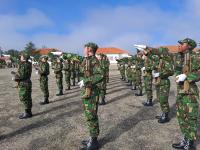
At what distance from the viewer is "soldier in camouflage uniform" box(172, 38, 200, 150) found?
682 cm

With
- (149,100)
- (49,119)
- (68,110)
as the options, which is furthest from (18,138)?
(149,100)

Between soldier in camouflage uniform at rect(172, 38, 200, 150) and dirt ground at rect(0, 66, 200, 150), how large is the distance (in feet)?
2.38

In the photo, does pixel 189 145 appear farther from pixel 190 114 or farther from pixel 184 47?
pixel 184 47

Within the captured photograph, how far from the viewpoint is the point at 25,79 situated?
1024cm

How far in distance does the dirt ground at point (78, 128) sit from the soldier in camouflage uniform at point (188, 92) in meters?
0.73

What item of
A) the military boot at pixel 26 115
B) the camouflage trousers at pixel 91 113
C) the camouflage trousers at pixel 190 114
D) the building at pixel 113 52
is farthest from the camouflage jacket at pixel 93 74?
the building at pixel 113 52

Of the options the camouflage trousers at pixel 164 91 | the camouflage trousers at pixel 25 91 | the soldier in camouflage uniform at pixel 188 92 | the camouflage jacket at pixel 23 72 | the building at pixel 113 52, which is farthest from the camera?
the building at pixel 113 52

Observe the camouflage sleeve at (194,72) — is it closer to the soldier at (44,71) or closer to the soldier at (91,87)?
the soldier at (91,87)

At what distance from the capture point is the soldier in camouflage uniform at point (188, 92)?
682cm

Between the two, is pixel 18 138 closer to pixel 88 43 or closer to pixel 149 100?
pixel 88 43

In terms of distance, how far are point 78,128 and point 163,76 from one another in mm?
3003

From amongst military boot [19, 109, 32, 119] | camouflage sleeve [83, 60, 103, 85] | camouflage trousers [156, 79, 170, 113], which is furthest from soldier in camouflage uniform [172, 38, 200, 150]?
military boot [19, 109, 32, 119]

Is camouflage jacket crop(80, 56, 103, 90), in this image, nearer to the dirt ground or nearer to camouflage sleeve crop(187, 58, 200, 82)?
the dirt ground

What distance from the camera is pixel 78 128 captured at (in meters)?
9.16
